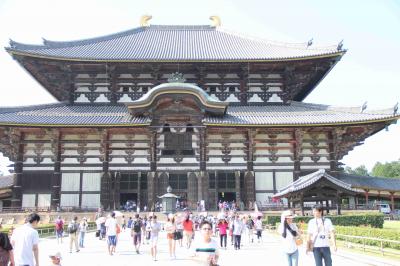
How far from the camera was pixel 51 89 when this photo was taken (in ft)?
145

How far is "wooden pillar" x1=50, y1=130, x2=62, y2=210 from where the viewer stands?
35.3m

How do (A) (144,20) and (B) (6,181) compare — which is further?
(A) (144,20)

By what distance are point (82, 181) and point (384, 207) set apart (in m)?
33.8

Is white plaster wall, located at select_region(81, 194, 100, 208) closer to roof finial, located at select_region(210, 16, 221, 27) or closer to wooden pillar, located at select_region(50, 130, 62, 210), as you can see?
wooden pillar, located at select_region(50, 130, 62, 210)

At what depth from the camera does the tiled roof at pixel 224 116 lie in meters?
34.3

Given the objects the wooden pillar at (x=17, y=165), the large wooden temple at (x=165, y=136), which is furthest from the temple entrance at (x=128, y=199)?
the wooden pillar at (x=17, y=165)

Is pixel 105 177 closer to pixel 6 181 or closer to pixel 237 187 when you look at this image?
pixel 6 181

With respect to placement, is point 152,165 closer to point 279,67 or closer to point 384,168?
point 279,67

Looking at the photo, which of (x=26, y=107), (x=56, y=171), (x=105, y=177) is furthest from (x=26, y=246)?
(x=26, y=107)

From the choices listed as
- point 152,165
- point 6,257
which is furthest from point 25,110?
point 6,257

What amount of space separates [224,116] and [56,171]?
1454 cm

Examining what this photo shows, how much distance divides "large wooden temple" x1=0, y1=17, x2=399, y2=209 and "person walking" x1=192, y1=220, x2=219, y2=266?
86.4 ft

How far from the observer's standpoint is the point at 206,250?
813 centimetres

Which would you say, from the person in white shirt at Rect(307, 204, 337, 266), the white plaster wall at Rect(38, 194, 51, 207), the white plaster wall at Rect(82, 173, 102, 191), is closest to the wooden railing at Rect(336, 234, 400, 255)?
the person in white shirt at Rect(307, 204, 337, 266)
